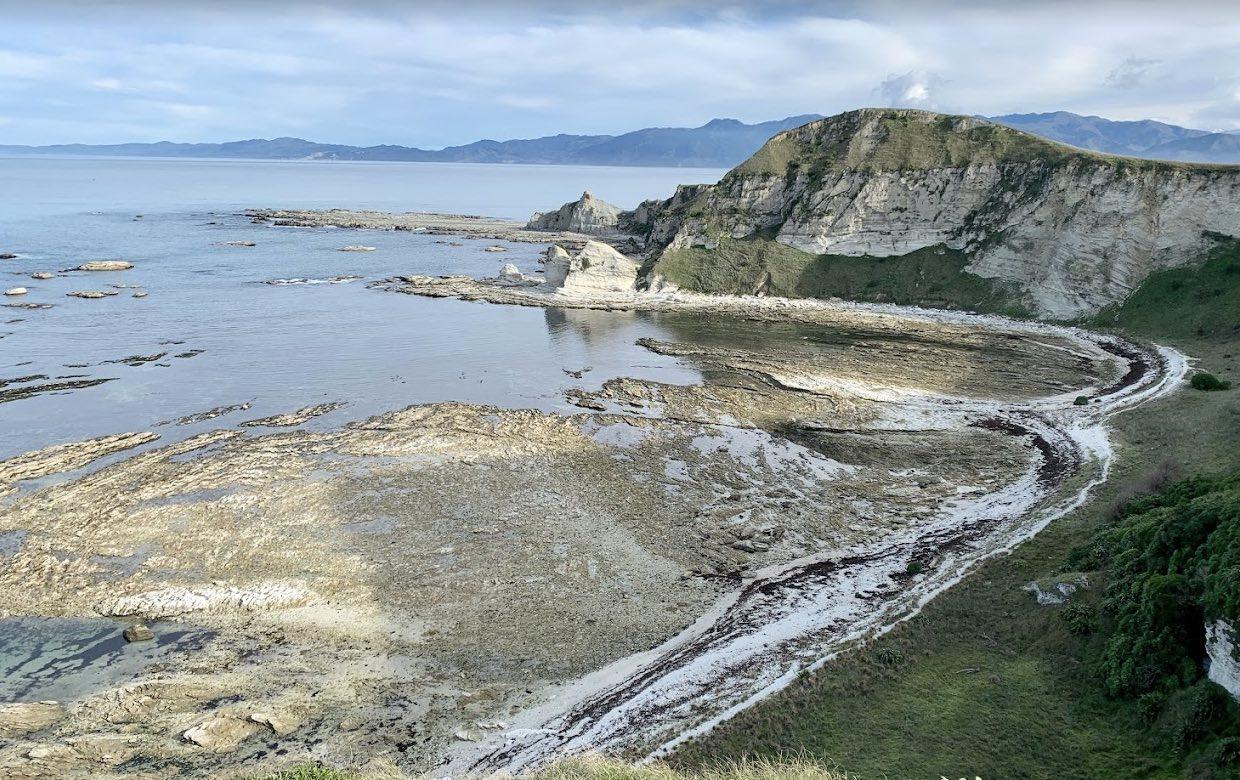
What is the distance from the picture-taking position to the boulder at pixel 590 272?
80.7m

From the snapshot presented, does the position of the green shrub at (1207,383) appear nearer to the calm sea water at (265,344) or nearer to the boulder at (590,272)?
the calm sea water at (265,344)

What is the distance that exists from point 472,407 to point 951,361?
34.0 m

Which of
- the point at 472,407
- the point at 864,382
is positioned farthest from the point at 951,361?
the point at 472,407

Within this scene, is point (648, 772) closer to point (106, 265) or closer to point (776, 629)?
point (776, 629)

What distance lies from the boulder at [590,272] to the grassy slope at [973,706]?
60.1 metres

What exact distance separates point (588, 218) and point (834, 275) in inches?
2846

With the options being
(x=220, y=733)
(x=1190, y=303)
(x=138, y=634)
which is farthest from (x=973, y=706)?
(x=1190, y=303)

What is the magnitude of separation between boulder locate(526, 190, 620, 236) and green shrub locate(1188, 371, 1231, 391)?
10391 centimetres

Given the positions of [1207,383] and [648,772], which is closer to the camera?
[648,772]

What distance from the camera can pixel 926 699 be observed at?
1769cm

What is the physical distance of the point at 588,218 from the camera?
142 m

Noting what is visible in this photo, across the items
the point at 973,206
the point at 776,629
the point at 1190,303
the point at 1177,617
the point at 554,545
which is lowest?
the point at 554,545

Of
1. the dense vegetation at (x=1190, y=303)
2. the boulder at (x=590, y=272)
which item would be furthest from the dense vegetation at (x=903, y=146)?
the boulder at (x=590, y=272)

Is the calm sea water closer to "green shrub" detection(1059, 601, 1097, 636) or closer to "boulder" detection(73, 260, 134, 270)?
"boulder" detection(73, 260, 134, 270)
